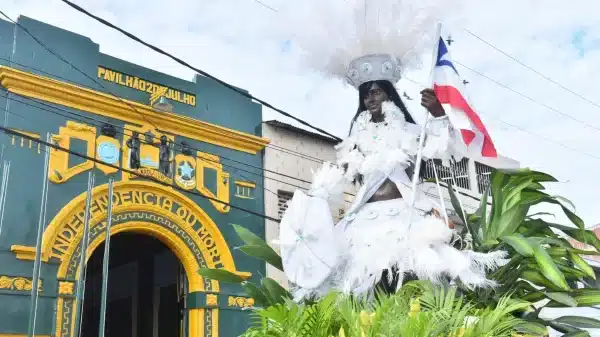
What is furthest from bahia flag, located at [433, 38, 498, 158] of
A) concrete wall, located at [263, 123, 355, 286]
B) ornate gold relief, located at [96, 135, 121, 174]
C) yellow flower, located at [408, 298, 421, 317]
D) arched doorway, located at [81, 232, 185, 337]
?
arched doorway, located at [81, 232, 185, 337]

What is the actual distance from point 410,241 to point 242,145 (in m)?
7.53

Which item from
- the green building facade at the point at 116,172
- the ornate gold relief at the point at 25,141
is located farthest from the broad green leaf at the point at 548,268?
the ornate gold relief at the point at 25,141

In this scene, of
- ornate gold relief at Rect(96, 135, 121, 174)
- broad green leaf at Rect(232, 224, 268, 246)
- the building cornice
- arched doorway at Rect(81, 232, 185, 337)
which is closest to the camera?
broad green leaf at Rect(232, 224, 268, 246)

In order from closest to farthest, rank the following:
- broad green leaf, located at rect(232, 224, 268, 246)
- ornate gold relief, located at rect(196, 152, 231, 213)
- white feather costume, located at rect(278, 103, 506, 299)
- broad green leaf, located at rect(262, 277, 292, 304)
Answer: white feather costume, located at rect(278, 103, 506, 299) < broad green leaf, located at rect(262, 277, 292, 304) < broad green leaf, located at rect(232, 224, 268, 246) < ornate gold relief, located at rect(196, 152, 231, 213)

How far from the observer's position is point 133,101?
1000cm

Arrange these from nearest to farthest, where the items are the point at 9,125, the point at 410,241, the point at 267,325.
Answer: the point at 267,325 < the point at 410,241 < the point at 9,125

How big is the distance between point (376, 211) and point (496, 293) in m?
0.88

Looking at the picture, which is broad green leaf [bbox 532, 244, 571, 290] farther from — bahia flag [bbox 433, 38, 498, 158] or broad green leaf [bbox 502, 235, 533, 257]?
bahia flag [bbox 433, 38, 498, 158]

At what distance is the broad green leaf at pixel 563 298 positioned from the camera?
3.85 meters

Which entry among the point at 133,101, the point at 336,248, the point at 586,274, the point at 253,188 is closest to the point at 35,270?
the point at 133,101

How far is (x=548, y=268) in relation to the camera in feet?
11.9

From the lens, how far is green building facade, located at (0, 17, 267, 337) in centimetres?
866

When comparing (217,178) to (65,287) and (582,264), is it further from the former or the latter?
(582,264)

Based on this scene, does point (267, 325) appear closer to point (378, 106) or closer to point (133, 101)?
point (378, 106)
